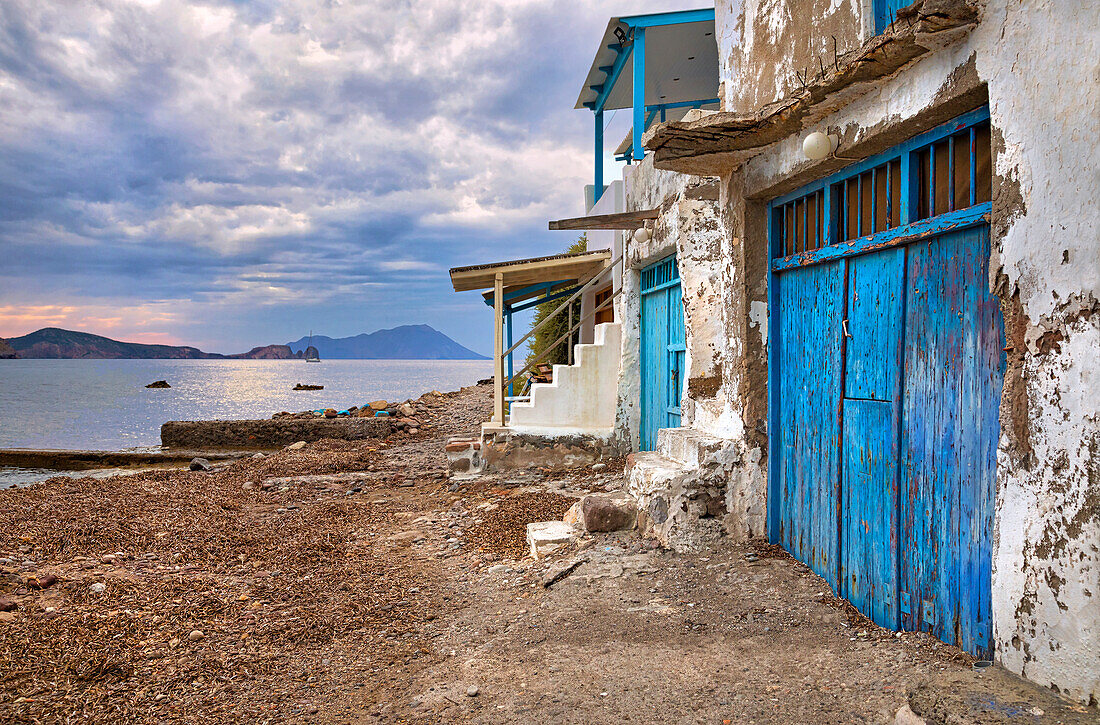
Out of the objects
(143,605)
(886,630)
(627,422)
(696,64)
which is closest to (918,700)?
(886,630)

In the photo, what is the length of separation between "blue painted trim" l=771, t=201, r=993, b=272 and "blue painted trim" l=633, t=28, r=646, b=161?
13.3 feet

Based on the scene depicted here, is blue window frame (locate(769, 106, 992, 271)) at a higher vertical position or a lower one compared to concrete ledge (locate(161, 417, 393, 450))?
higher

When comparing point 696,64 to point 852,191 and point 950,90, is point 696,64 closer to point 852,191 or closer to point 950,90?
point 852,191

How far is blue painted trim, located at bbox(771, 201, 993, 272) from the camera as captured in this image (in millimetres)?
3045

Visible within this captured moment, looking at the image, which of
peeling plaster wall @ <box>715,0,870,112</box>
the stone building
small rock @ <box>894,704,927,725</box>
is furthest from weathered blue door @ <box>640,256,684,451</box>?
small rock @ <box>894,704,927,725</box>

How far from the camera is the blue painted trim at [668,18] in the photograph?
30.8 ft

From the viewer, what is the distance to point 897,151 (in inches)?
141

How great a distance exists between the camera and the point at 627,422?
8883mm

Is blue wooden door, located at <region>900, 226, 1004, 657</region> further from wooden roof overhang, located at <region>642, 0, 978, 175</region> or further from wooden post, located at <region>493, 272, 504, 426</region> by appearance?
wooden post, located at <region>493, 272, 504, 426</region>

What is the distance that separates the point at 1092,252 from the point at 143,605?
576 cm

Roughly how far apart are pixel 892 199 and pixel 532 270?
6495 millimetres

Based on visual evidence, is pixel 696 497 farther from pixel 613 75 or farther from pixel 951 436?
pixel 613 75

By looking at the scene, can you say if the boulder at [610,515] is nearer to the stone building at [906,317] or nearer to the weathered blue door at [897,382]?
the stone building at [906,317]

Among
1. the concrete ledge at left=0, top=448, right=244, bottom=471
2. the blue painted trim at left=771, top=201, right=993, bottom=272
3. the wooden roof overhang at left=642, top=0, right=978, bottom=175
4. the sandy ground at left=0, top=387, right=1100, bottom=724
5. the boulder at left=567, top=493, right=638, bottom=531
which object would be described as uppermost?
the wooden roof overhang at left=642, top=0, right=978, bottom=175
